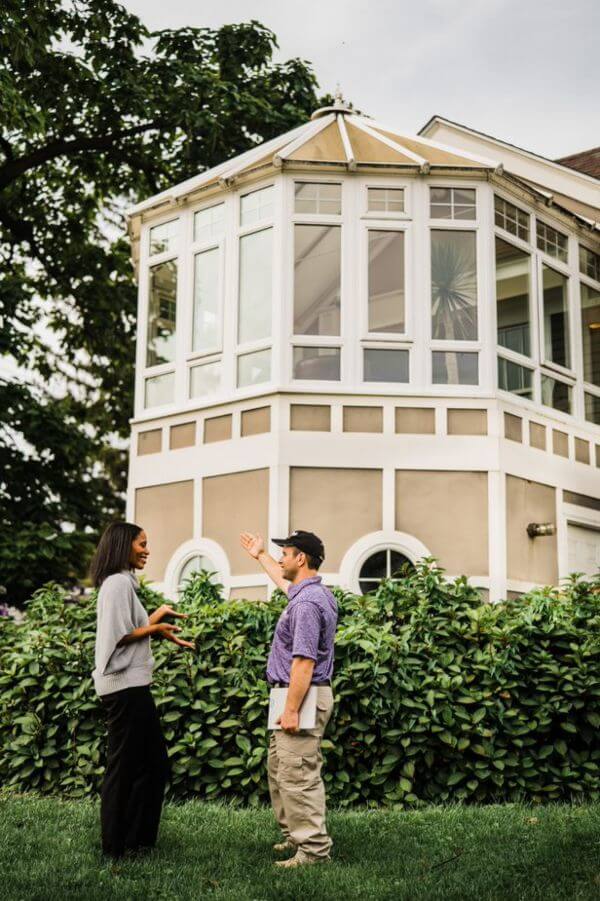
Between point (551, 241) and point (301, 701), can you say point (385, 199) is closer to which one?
point (551, 241)

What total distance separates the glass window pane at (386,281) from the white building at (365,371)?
0.03 metres

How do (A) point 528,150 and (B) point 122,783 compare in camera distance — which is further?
(A) point 528,150

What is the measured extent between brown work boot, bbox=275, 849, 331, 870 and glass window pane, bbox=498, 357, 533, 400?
8751 millimetres

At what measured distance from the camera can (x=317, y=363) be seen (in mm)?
13617

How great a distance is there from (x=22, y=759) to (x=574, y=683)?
14.2ft

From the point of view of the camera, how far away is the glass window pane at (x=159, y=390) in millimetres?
14781

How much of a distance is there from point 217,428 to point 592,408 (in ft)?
17.7

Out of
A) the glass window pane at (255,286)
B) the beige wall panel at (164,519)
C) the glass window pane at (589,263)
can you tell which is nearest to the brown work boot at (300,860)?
the beige wall panel at (164,519)

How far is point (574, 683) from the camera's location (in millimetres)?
8070

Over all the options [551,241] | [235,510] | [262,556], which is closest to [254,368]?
[235,510]

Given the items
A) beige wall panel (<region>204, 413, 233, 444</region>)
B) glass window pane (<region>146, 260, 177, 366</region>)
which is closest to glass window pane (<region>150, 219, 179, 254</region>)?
glass window pane (<region>146, 260, 177, 366</region>)

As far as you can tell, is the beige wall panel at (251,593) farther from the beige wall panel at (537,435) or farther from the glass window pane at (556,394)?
the glass window pane at (556,394)

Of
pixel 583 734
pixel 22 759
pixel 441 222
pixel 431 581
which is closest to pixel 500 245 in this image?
pixel 441 222

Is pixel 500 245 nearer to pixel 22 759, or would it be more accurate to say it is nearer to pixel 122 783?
pixel 22 759
